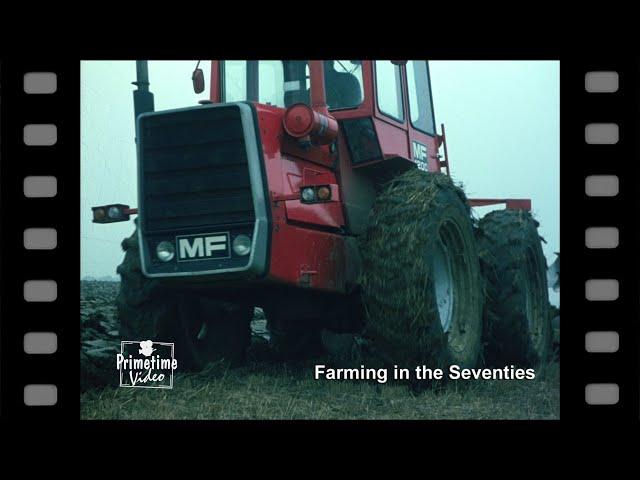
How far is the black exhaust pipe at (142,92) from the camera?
6.16m

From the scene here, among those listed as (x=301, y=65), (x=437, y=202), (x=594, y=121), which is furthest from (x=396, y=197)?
(x=594, y=121)

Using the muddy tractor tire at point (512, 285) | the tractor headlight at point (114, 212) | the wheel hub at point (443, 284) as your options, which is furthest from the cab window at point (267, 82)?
the muddy tractor tire at point (512, 285)

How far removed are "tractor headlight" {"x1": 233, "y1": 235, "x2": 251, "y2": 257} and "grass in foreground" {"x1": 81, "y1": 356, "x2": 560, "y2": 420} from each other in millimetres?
790

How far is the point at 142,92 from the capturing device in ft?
21.1

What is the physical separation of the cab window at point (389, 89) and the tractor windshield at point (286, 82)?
0.56ft

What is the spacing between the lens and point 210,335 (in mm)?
7277

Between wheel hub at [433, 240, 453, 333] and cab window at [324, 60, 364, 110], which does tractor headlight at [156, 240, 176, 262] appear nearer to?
cab window at [324, 60, 364, 110]

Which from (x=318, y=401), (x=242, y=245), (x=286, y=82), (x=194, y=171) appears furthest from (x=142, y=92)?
(x=318, y=401)

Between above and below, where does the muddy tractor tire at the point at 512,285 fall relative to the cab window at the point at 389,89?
below

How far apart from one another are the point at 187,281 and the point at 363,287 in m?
0.98

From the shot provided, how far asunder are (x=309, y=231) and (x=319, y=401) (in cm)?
100

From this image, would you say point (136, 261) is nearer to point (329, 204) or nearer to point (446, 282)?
point (329, 204)

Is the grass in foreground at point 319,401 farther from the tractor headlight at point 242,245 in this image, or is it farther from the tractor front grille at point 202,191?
the tractor headlight at point 242,245
